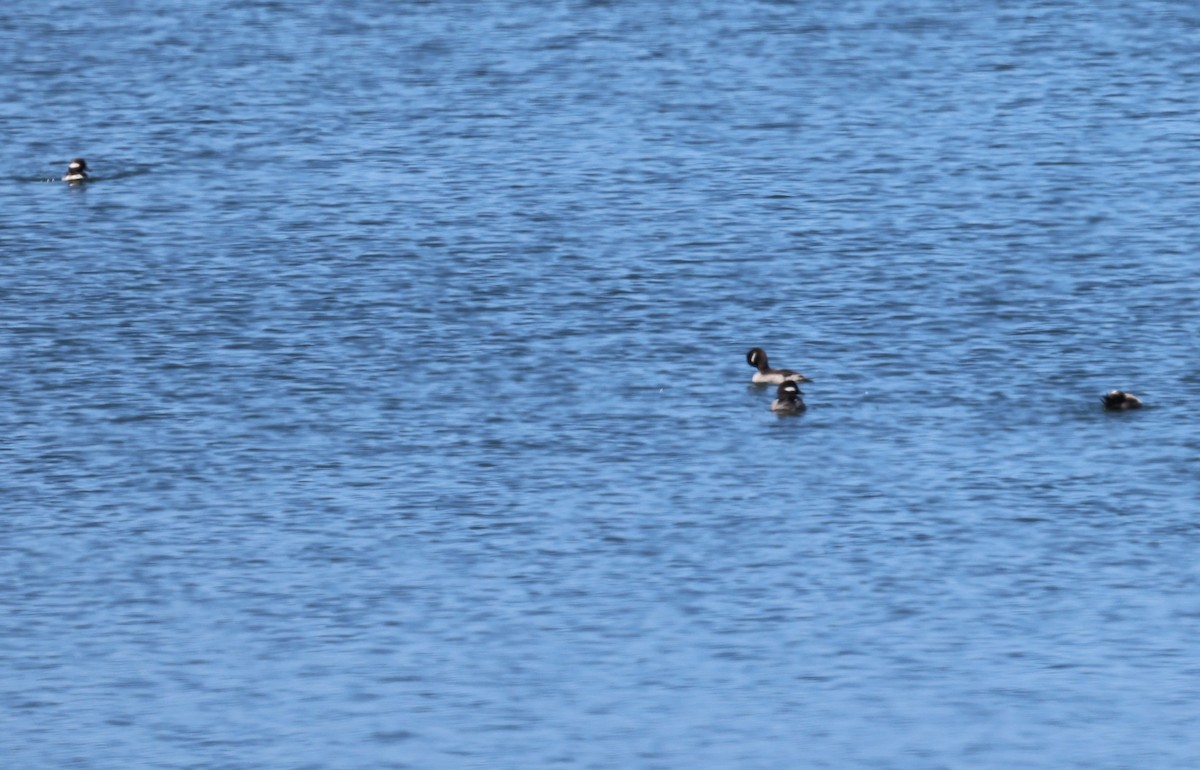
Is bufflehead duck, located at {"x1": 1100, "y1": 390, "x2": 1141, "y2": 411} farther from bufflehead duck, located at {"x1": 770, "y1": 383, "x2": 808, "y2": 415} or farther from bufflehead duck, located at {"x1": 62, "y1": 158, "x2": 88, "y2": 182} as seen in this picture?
bufflehead duck, located at {"x1": 62, "y1": 158, "x2": 88, "y2": 182}

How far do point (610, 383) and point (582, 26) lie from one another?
92.8 feet

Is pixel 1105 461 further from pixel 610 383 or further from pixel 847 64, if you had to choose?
pixel 847 64

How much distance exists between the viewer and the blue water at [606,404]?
2159 cm

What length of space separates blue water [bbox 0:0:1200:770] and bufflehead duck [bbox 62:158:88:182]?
0.62 metres

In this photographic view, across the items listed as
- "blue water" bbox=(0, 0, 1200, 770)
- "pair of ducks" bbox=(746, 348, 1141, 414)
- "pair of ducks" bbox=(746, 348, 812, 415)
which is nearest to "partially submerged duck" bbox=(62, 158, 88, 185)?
"blue water" bbox=(0, 0, 1200, 770)

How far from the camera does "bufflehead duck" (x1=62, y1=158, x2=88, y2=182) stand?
45.0 m

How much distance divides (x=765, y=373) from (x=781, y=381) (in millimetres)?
785

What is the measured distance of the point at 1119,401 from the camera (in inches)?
1177

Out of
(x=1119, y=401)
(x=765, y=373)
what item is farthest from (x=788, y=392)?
(x=1119, y=401)

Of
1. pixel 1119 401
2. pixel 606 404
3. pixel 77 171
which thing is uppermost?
pixel 77 171

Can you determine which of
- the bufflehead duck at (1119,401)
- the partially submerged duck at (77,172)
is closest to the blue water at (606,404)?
the bufflehead duck at (1119,401)

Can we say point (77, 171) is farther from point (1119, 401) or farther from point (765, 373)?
point (1119, 401)

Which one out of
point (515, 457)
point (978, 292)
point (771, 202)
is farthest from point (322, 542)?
point (771, 202)

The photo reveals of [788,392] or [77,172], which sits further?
[77,172]
